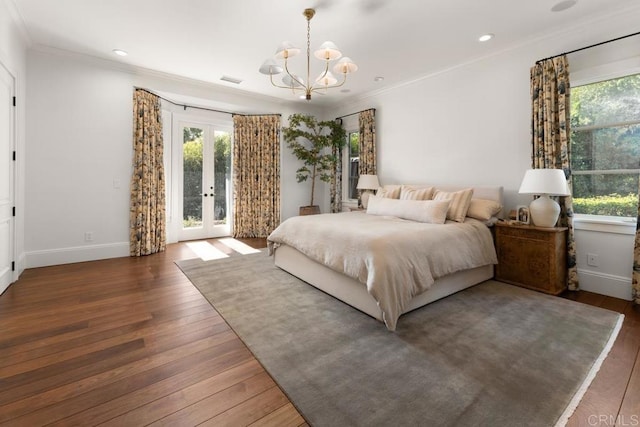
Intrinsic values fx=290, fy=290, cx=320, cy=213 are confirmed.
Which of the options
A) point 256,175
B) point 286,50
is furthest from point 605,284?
point 256,175

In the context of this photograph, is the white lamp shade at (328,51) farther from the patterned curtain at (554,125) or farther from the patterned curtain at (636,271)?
the patterned curtain at (636,271)

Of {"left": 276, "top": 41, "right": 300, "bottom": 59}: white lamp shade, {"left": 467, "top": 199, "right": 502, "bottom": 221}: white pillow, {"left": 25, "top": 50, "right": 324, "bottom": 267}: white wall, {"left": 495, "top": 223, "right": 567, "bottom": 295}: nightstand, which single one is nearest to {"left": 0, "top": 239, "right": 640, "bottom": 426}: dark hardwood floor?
{"left": 495, "top": 223, "right": 567, "bottom": 295}: nightstand

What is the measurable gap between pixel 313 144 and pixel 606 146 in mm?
4520

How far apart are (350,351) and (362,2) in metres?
2.95

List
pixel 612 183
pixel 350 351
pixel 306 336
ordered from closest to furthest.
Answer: pixel 350 351, pixel 306 336, pixel 612 183

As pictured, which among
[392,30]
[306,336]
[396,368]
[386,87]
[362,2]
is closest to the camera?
[396,368]

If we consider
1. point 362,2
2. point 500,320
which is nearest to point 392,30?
point 362,2

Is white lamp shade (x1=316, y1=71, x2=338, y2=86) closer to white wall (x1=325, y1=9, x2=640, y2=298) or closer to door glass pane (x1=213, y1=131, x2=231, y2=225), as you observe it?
white wall (x1=325, y1=9, x2=640, y2=298)

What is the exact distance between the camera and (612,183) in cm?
294

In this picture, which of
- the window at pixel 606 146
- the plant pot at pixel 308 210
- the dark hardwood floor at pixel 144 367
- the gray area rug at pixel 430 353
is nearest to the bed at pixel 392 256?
the gray area rug at pixel 430 353

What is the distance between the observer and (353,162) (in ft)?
19.9

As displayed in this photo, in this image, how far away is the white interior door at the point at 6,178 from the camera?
2.85 meters

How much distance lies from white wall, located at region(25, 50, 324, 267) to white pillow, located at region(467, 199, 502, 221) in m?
4.79

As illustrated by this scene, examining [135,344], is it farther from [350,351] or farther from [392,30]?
[392,30]
